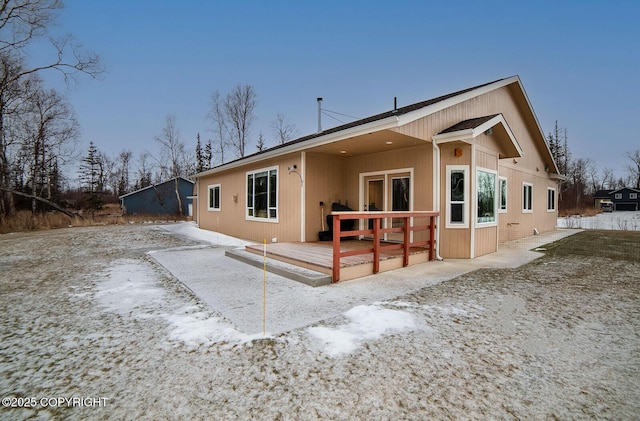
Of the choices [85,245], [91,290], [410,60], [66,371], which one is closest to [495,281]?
[66,371]

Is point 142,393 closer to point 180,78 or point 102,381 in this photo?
point 102,381

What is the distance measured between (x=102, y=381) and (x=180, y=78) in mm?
24502

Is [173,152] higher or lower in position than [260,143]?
lower

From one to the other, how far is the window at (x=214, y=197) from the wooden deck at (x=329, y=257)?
259 inches

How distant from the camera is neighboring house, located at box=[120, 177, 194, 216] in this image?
26047mm

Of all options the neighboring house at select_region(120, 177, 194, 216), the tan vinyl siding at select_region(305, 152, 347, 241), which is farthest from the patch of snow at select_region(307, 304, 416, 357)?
the neighboring house at select_region(120, 177, 194, 216)

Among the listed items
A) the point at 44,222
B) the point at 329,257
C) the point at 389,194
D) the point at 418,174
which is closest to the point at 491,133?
the point at 418,174

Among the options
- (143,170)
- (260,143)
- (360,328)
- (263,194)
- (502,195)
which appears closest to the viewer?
(360,328)

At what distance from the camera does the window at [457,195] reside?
6.72m

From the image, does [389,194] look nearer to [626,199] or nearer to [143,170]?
[143,170]

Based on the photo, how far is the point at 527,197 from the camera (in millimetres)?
11367

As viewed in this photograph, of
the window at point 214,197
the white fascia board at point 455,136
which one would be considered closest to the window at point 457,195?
the white fascia board at point 455,136

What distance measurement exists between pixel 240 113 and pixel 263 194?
1727 cm

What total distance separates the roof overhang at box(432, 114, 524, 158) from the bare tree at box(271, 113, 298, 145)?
20277mm
